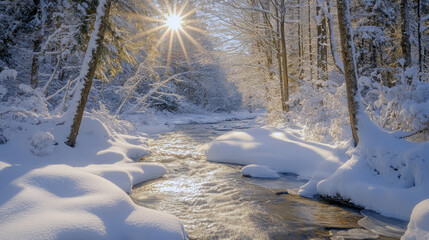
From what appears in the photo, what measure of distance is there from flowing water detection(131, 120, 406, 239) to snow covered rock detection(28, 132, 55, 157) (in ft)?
8.11

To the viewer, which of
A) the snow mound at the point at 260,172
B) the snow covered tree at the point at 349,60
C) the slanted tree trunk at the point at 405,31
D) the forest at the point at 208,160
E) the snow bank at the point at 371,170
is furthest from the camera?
the slanted tree trunk at the point at 405,31

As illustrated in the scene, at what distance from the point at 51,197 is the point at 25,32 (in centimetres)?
1301

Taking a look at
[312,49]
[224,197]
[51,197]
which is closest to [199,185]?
[224,197]

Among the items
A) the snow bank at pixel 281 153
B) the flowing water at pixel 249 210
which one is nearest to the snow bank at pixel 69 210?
→ the flowing water at pixel 249 210

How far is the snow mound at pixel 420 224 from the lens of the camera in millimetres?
2742

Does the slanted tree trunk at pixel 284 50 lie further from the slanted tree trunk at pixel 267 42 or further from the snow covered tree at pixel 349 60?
the snow covered tree at pixel 349 60

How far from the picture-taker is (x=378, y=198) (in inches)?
169

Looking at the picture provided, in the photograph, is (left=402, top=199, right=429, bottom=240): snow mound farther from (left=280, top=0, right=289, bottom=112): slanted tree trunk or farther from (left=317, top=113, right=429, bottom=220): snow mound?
(left=280, top=0, right=289, bottom=112): slanted tree trunk

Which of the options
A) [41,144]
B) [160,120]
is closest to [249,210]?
[41,144]

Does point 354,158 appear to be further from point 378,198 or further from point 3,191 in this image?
point 3,191

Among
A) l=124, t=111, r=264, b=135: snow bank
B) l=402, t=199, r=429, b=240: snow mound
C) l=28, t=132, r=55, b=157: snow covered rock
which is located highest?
l=28, t=132, r=55, b=157: snow covered rock

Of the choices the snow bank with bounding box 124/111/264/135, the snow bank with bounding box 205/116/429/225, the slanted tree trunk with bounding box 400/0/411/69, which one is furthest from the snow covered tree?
the snow bank with bounding box 124/111/264/135

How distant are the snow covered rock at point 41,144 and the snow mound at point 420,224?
7218 millimetres

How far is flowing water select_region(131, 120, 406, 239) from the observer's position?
3717 millimetres
